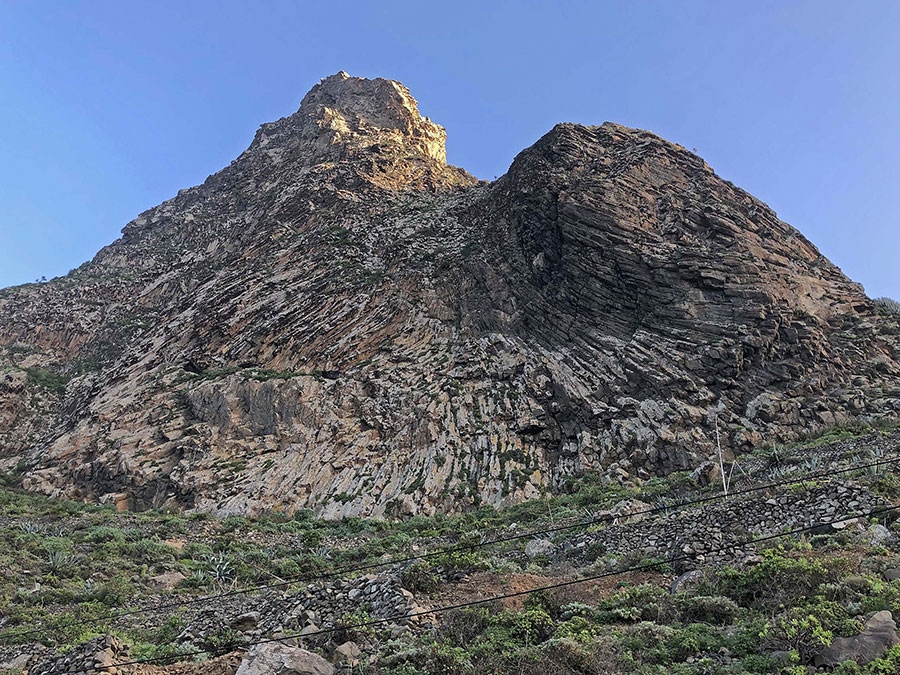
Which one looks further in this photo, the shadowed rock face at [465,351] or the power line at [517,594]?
the shadowed rock face at [465,351]

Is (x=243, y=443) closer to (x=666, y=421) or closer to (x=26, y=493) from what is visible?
(x=26, y=493)

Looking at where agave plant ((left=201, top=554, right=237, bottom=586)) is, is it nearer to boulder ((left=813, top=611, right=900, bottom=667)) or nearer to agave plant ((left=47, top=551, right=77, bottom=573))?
agave plant ((left=47, top=551, right=77, bottom=573))

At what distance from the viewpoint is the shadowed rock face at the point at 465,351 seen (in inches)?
1153

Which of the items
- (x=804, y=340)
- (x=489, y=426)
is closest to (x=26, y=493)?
(x=489, y=426)

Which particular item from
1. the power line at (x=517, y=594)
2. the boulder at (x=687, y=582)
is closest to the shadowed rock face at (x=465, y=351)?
the power line at (x=517, y=594)

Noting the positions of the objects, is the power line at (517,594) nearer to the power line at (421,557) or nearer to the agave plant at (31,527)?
the power line at (421,557)

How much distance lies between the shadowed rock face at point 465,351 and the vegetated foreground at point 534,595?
23.8 feet

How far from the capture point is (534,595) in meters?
11.0

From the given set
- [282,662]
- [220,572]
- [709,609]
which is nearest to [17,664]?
[220,572]

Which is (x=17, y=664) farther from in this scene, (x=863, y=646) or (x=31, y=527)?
(x=863, y=646)

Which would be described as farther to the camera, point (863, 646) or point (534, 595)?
point (534, 595)

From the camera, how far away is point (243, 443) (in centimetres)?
3247

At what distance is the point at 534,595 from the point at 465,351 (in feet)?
88.6

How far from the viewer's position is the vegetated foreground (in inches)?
324
